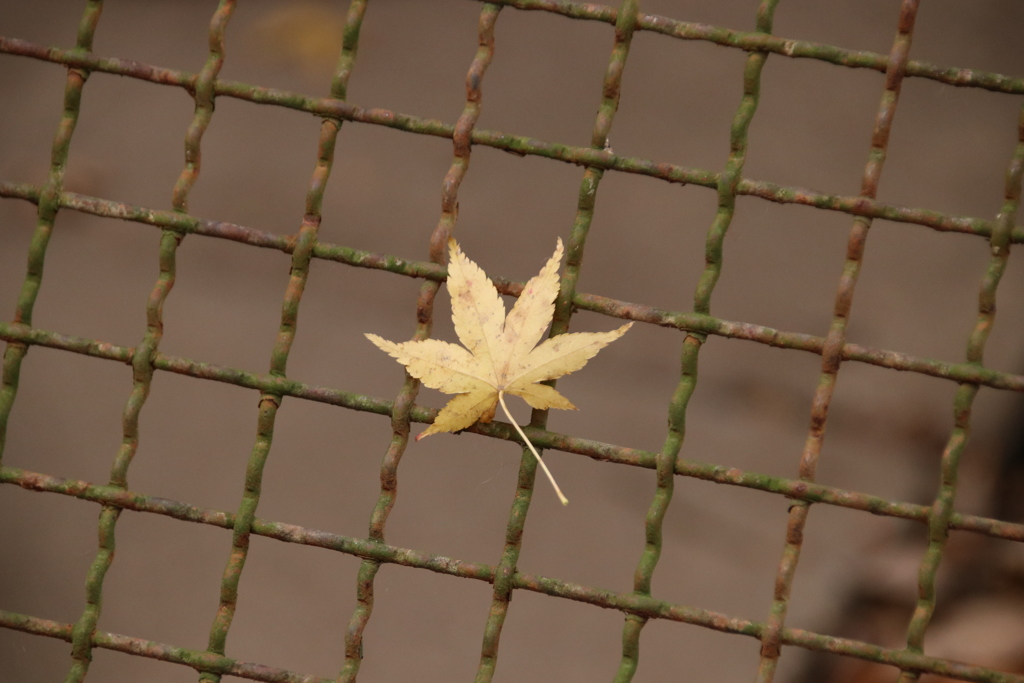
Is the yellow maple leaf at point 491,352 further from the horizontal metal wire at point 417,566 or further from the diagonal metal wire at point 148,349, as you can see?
the diagonal metal wire at point 148,349

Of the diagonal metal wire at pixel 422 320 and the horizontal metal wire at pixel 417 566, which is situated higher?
the diagonal metal wire at pixel 422 320

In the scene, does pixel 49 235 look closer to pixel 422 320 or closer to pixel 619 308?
pixel 422 320

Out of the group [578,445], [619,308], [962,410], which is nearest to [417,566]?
[578,445]

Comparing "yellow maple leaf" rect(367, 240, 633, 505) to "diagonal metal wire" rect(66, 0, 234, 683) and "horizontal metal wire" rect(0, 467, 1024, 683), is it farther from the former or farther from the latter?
"diagonal metal wire" rect(66, 0, 234, 683)

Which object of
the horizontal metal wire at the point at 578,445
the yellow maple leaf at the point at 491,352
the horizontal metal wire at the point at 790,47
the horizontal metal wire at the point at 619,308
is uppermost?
the horizontal metal wire at the point at 790,47

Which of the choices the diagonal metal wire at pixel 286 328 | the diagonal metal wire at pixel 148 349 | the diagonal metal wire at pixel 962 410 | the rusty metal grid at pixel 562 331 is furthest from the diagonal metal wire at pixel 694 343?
the diagonal metal wire at pixel 148 349

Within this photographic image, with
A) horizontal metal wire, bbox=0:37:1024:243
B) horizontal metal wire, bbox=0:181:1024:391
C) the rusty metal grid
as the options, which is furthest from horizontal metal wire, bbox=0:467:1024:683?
horizontal metal wire, bbox=0:37:1024:243

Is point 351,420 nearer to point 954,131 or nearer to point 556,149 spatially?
point 556,149
